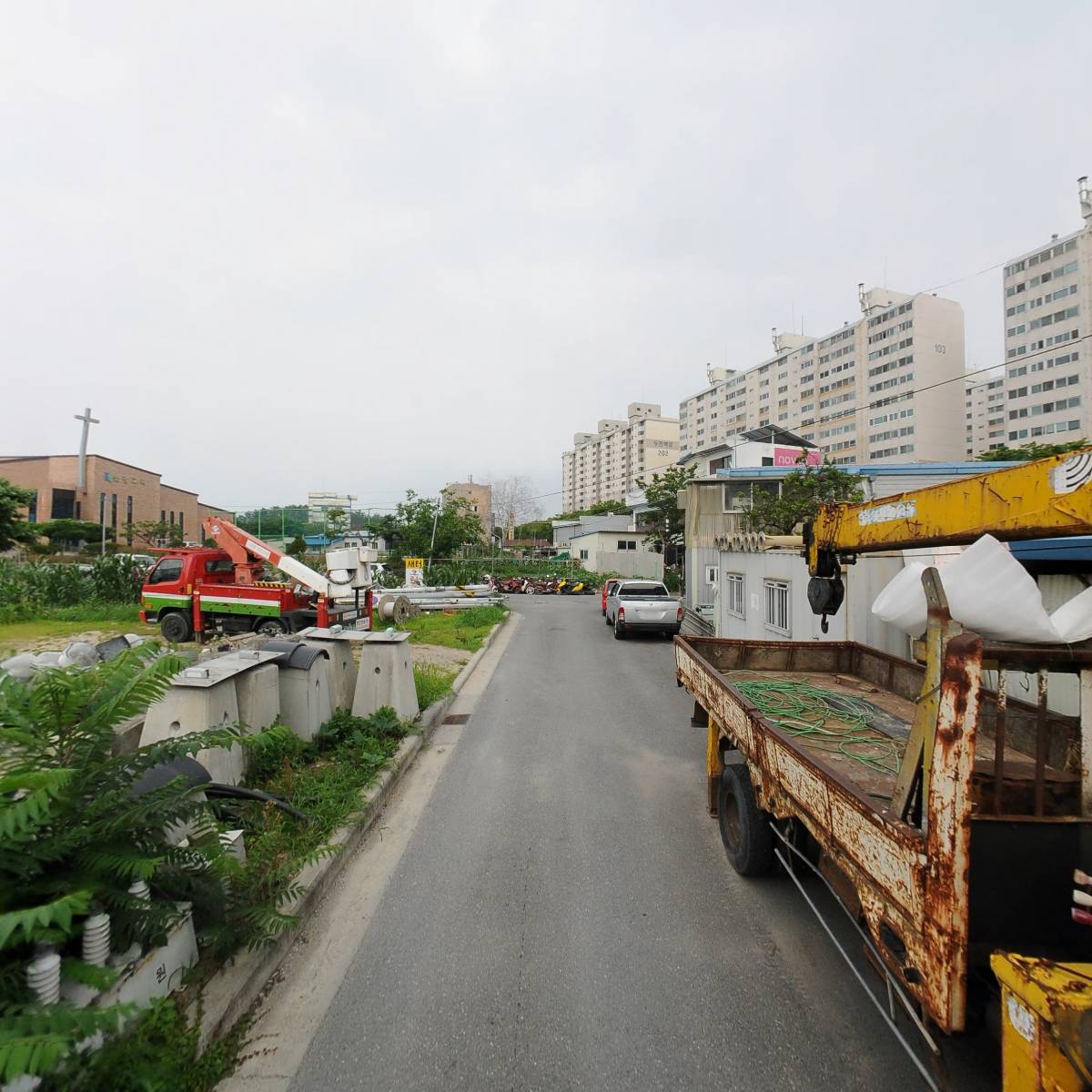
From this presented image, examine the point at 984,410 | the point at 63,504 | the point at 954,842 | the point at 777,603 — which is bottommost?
the point at 954,842

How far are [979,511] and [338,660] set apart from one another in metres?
6.50

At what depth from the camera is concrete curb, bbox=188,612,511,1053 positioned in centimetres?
282

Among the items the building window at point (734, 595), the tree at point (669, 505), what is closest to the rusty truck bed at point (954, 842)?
the building window at point (734, 595)

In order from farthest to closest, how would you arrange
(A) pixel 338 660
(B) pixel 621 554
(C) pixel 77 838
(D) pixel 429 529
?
(B) pixel 621 554, (D) pixel 429 529, (A) pixel 338 660, (C) pixel 77 838

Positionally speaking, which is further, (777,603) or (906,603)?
(777,603)

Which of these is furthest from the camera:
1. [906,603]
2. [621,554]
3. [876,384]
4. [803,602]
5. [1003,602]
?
[876,384]

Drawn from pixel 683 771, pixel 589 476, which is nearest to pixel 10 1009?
pixel 683 771

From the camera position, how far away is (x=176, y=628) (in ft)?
48.5

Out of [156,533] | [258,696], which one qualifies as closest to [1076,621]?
[258,696]

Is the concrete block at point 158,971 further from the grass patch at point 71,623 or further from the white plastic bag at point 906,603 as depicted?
the grass patch at point 71,623

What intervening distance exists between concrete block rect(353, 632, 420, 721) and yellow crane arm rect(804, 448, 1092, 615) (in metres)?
5.07

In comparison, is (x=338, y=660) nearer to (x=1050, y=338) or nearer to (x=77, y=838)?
(x=77, y=838)

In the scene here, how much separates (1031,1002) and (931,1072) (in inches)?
56.6

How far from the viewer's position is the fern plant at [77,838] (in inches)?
79.4
